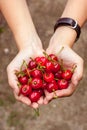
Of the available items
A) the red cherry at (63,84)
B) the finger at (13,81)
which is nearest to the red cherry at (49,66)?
the red cherry at (63,84)

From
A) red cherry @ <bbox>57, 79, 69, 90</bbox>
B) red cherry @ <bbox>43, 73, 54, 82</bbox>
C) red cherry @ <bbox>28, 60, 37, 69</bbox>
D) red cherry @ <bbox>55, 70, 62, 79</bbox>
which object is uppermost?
red cherry @ <bbox>28, 60, 37, 69</bbox>

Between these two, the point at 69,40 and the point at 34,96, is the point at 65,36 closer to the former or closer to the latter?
the point at 69,40

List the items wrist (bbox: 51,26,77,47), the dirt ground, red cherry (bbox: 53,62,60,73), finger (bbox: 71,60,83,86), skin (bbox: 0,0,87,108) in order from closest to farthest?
finger (bbox: 71,60,83,86) → red cherry (bbox: 53,62,60,73) → skin (bbox: 0,0,87,108) → wrist (bbox: 51,26,77,47) → the dirt ground

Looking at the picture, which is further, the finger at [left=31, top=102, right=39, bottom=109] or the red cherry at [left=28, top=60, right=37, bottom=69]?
the red cherry at [left=28, top=60, right=37, bottom=69]

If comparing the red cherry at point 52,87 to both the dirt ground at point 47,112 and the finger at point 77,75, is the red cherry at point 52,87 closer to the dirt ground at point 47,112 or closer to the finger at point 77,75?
the finger at point 77,75

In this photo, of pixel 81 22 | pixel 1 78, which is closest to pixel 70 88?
pixel 81 22

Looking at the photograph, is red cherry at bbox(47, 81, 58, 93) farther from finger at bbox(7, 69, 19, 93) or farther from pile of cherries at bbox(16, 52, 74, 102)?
finger at bbox(7, 69, 19, 93)

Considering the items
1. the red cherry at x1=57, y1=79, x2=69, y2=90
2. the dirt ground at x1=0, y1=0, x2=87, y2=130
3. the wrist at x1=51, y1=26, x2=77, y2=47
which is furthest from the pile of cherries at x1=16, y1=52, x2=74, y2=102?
the dirt ground at x1=0, y1=0, x2=87, y2=130

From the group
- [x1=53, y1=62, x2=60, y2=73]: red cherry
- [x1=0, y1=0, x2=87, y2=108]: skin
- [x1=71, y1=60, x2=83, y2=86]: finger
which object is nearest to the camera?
[x1=71, y1=60, x2=83, y2=86]: finger
